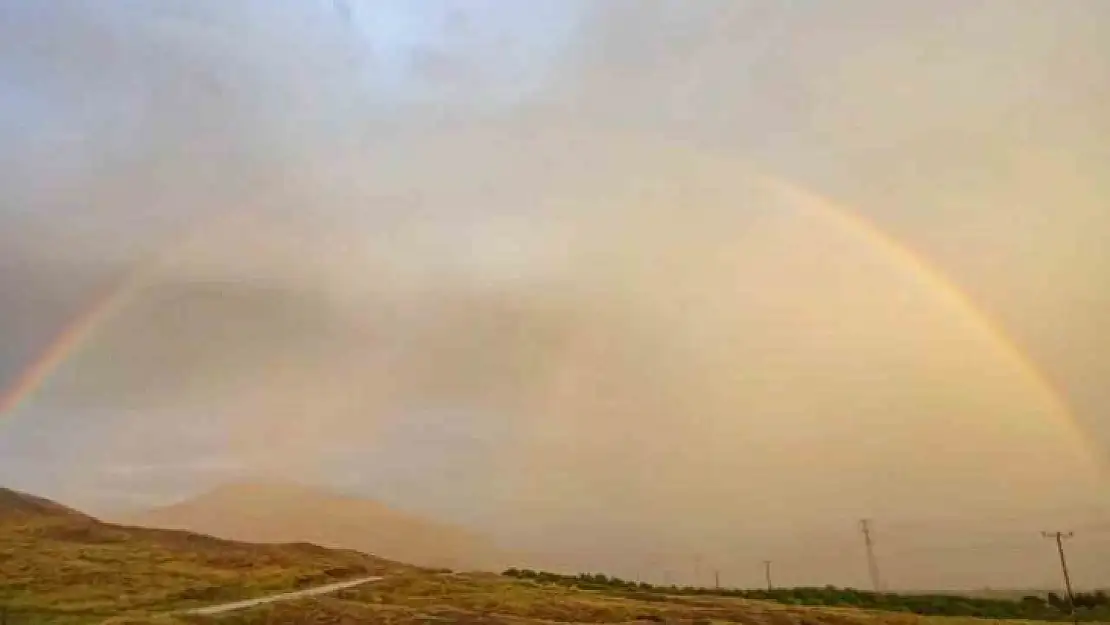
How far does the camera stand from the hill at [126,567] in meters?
55.5

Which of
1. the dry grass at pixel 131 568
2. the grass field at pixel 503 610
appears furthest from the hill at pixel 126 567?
the grass field at pixel 503 610

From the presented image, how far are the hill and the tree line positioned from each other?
19.5m

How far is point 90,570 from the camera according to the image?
226 ft

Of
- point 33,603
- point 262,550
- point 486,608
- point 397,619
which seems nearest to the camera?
point 397,619

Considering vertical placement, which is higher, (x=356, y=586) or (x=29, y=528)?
(x=29, y=528)

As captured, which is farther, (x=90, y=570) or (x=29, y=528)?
(x=29, y=528)

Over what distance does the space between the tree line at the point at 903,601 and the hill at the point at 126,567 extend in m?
19.5

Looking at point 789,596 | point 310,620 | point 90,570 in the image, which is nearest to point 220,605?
point 310,620

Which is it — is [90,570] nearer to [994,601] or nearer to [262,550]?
[262,550]

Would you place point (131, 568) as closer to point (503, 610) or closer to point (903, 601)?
point (503, 610)

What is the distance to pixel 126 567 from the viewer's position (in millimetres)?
71750

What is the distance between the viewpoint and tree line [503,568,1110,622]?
75.6 meters

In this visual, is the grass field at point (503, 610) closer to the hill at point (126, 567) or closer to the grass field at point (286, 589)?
the grass field at point (286, 589)

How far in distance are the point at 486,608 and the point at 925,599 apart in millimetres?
47943
